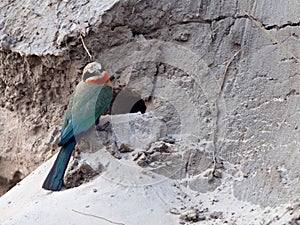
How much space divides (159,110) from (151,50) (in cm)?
29

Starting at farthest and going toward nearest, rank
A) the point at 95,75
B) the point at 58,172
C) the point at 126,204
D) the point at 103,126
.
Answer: the point at 95,75, the point at 103,126, the point at 58,172, the point at 126,204

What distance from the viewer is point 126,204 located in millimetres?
3084

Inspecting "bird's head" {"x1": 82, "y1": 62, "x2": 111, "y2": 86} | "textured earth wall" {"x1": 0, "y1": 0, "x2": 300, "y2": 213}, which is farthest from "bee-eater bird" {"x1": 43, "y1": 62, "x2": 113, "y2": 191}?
"textured earth wall" {"x1": 0, "y1": 0, "x2": 300, "y2": 213}

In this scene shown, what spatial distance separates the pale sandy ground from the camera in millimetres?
3002

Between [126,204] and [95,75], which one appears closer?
[126,204]

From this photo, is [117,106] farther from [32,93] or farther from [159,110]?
[32,93]

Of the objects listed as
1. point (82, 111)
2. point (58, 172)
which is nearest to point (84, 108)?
point (82, 111)

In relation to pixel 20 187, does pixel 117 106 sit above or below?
above

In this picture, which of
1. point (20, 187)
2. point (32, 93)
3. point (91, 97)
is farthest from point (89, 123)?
point (32, 93)

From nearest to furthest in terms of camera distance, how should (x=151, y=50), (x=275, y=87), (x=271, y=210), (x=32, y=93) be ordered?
(x=271, y=210), (x=275, y=87), (x=151, y=50), (x=32, y=93)

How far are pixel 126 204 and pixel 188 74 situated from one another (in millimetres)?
773

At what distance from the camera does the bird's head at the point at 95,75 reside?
3.55m

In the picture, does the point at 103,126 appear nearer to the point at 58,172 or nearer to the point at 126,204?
the point at 58,172

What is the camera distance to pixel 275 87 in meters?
3.38
